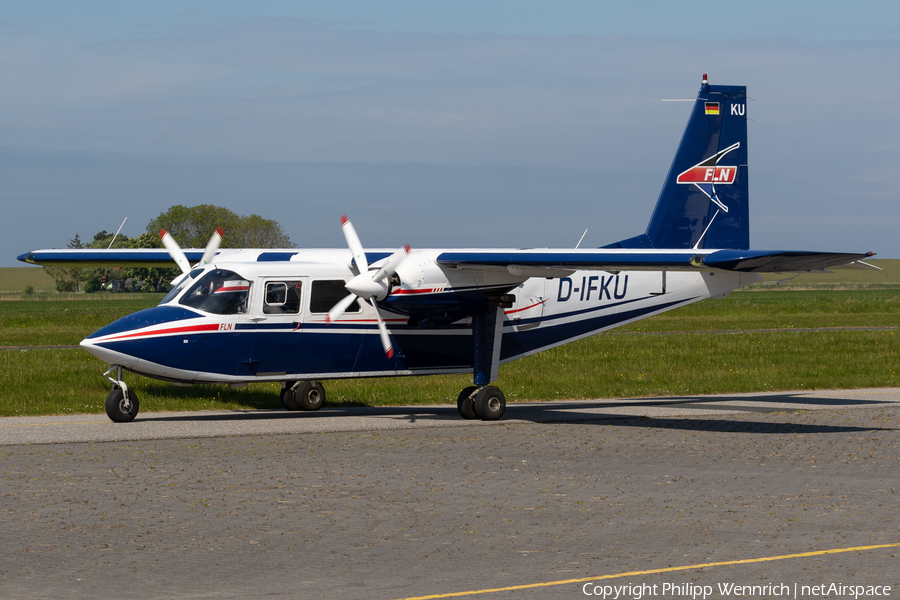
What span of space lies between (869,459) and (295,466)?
327 inches

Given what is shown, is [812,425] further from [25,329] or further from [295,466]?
[25,329]

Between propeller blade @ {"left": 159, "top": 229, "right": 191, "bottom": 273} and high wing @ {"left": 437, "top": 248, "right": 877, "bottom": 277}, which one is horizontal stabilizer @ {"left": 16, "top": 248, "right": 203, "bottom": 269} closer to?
propeller blade @ {"left": 159, "top": 229, "right": 191, "bottom": 273}

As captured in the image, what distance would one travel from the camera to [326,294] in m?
20.8

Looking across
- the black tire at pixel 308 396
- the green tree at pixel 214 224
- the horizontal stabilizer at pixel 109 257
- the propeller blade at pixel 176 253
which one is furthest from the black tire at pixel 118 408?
the green tree at pixel 214 224

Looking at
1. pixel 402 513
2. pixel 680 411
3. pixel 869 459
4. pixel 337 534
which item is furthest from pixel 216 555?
pixel 680 411

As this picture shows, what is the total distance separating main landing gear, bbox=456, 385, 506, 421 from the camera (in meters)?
21.0

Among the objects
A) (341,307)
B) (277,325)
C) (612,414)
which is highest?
(341,307)

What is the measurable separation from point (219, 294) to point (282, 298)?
123 centimetres

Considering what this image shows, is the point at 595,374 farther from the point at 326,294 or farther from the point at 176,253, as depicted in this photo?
the point at 176,253

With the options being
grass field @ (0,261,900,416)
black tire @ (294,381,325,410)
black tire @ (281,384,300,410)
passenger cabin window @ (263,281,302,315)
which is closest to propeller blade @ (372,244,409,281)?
passenger cabin window @ (263,281,302,315)

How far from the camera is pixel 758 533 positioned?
1037 cm

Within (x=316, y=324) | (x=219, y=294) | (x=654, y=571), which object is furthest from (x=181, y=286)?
(x=654, y=571)

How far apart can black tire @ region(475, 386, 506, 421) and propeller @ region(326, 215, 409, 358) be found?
78.2 inches

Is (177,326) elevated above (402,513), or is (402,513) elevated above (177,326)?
(177,326)
